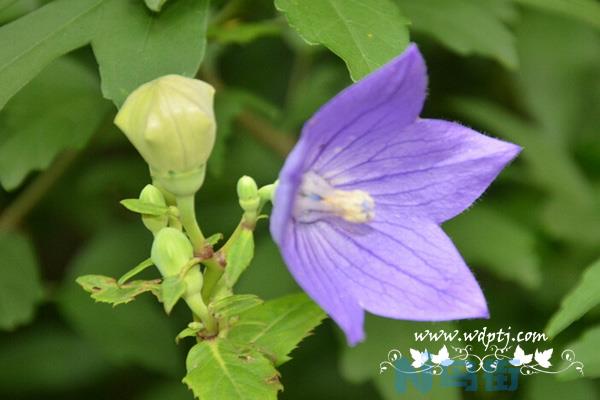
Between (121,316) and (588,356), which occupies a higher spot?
(588,356)

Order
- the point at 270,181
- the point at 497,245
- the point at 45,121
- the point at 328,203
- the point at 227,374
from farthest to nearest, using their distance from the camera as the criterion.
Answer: the point at 270,181 < the point at 497,245 < the point at 45,121 < the point at 328,203 < the point at 227,374

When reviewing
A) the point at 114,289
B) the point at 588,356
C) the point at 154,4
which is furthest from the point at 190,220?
the point at 588,356

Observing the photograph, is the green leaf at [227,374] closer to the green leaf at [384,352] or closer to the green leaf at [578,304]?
the green leaf at [578,304]

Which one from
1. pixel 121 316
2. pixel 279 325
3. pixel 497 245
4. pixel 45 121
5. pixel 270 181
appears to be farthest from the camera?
pixel 270 181

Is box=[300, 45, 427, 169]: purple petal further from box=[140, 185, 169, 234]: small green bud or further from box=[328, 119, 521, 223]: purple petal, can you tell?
box=[140, 185, 169, 234]: small green bud

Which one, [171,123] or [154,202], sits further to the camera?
[154,202]

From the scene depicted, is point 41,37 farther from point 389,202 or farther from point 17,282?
point 17,282

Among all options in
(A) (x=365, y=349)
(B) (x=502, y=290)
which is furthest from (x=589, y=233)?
(A) (x=365, y=349)
